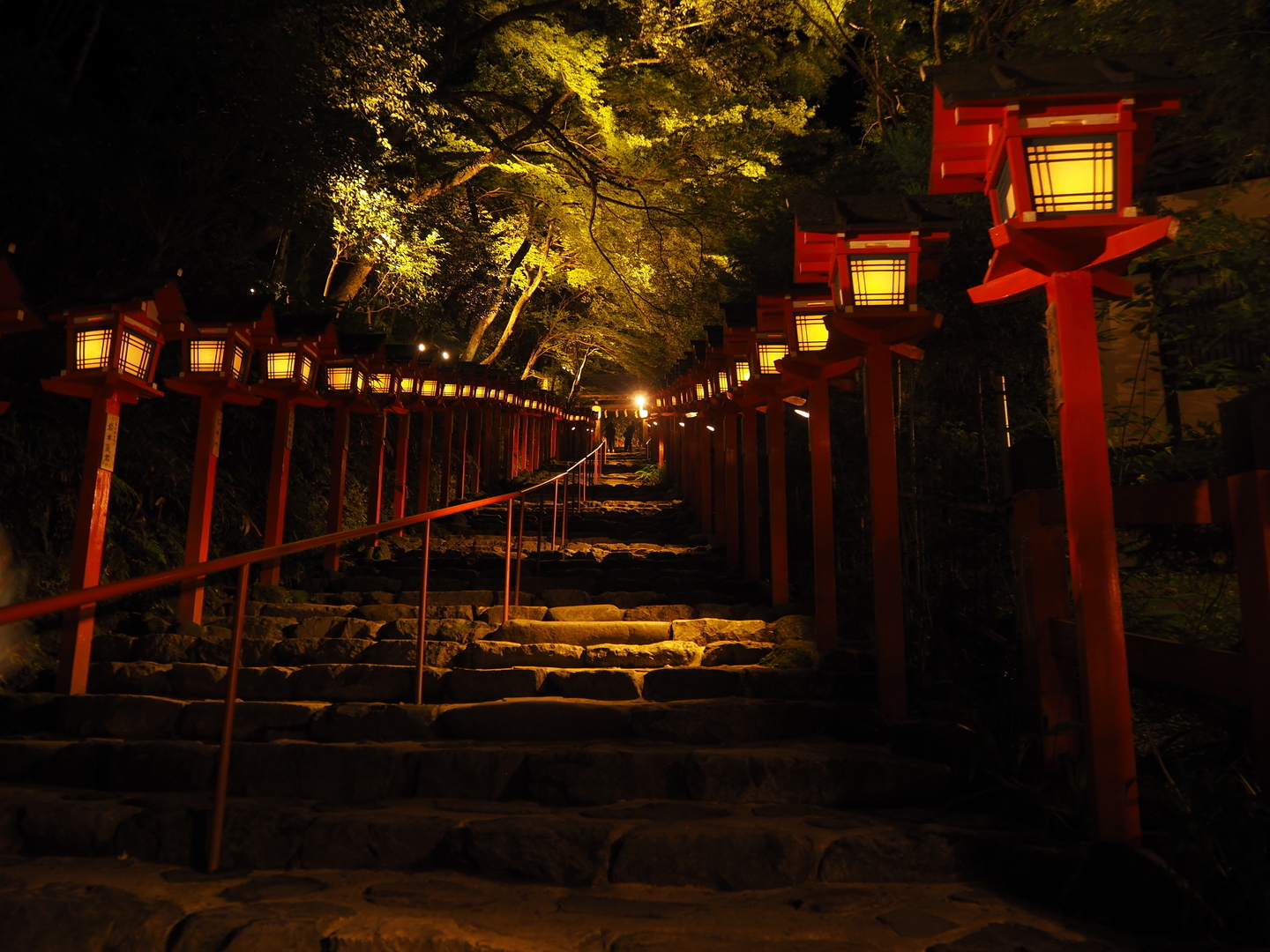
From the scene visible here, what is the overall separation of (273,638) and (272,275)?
20.7ft

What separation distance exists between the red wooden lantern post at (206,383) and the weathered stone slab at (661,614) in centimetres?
365

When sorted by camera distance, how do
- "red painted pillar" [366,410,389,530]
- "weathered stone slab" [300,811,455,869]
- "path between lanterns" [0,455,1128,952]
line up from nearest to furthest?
1. "path between lanterns" [0,455,1128,952]
2. "weathered stone slab" [300,811,455,869]
3. "red painted pillar" [366,410,389,530]

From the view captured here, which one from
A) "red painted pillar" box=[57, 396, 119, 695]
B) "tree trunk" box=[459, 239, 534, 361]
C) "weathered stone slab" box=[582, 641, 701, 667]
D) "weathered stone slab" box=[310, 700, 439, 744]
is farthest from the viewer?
"tree trunk" box=[459, 239, 534, 361]

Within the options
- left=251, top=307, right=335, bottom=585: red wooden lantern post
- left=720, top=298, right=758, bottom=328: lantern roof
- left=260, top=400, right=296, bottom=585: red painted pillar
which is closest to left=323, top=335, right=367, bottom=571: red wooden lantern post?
left=251, top=307, right=335, bottom=585: red wooden lantern post

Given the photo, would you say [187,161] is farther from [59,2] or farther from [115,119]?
[59,2]

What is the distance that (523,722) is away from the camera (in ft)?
14.3

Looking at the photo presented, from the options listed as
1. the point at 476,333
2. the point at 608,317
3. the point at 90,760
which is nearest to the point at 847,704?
the point at 90,760

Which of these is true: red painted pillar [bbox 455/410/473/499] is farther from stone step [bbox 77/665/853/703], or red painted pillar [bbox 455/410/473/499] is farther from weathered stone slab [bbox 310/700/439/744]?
weathered stone slab [bbox 310/700/439/744]

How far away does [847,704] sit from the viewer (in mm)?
4434

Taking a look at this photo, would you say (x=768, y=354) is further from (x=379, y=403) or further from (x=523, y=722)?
(x=379, y=403)

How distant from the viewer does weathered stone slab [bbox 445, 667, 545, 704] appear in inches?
192

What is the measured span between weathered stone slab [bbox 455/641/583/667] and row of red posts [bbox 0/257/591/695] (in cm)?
239

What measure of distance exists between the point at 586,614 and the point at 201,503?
3.40 m

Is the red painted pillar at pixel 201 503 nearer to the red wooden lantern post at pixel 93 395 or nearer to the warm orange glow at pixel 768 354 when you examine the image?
the red wooden lantern post at pixel 93 395
